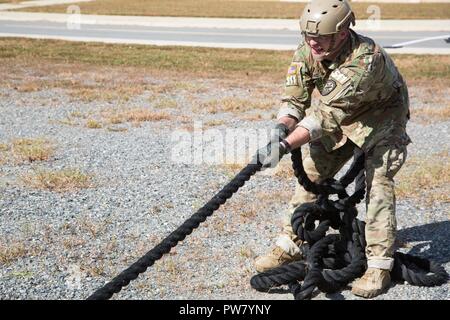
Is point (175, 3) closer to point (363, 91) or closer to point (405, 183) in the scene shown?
point (405, 183)

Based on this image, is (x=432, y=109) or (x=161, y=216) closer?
(x=161, y=216)

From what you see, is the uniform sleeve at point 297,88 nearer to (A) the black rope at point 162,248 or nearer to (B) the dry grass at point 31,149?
(A) the black rope at point 162,248

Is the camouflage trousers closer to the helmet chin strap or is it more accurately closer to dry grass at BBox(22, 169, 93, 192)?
the helmet chin strap

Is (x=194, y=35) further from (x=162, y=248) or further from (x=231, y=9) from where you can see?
(x=162, y=248)

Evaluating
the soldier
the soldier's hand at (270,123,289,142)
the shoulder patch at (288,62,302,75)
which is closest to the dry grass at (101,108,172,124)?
the soldier

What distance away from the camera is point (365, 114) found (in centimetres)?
446

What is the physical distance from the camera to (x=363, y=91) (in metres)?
4.18

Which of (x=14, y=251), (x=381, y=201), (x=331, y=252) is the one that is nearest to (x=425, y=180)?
(x=331, y=252)

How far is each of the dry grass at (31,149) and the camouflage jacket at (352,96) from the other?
4.20 meters

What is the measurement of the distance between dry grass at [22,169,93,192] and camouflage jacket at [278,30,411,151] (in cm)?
304

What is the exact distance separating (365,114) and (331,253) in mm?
1047

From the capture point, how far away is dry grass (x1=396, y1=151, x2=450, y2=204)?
264 inches
